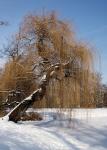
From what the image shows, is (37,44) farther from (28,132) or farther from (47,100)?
(28,132)

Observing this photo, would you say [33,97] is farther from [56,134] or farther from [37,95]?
[56,134]

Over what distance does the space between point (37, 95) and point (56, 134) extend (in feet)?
7.78

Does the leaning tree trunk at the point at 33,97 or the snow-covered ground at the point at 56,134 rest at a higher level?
the leaning tree trunk at the point at 33,97

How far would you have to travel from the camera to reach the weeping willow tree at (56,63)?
1249 centimetres

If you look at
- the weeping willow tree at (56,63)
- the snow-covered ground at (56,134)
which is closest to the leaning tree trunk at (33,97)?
the weeping willow tree at (56,63)

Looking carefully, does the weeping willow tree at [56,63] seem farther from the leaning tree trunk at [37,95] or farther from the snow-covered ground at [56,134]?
the snow-covered ground at [56,134]

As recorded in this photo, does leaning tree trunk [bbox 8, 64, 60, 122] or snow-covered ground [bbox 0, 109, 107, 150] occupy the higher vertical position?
leaning tree trunk [bbox 8, 64, 60, 122]

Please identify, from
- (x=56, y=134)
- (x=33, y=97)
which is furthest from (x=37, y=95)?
(x=56, y=134)

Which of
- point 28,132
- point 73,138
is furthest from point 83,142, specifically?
point 28,132

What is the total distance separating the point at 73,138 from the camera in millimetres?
11109

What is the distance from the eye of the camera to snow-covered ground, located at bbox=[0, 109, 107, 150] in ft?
30.1

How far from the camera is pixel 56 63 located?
1272cm

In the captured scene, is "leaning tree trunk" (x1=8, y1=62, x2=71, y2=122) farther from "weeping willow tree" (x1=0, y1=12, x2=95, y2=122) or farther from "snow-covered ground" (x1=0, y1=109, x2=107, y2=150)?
"snow-covered ground" (x1=0, y1=109, x2=107, y2=150)

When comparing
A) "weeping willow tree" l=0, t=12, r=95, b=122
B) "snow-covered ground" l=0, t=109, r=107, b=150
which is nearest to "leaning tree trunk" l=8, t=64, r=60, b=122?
"weeping willow tree" l=0, t=12, r=95, b=122
